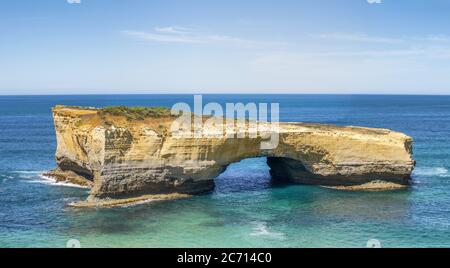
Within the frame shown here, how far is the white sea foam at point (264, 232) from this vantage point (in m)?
32.3

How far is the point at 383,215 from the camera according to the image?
36594 millimetres

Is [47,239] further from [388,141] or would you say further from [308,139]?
[388,141]

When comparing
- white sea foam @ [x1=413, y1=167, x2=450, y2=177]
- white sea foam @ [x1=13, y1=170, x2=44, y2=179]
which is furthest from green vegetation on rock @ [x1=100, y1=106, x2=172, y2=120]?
white sea foam @ [x1=413, y1=167, x2=450, y2=177]

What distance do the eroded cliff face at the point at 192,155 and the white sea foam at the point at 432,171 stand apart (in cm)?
628

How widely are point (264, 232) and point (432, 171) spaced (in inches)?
1077

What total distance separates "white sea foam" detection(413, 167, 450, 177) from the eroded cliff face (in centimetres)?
628

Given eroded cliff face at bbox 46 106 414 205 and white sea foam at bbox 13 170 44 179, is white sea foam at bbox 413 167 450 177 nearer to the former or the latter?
eroded cliff face at bbox 46 106 414 205

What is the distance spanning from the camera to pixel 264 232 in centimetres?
3312

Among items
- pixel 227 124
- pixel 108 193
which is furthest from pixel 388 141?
pixel 108 193
